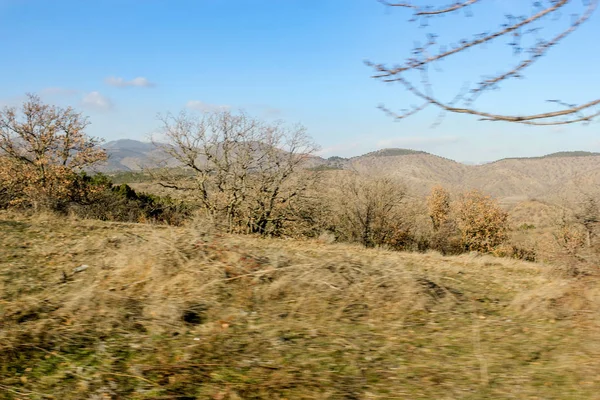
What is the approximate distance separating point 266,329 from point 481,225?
4082 cm

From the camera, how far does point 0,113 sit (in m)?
23.3

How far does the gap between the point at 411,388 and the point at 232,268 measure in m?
3.29

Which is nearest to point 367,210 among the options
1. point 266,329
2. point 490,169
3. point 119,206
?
point 119,206

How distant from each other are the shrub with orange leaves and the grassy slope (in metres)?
35.6

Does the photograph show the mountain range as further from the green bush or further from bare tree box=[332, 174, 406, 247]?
the green bush

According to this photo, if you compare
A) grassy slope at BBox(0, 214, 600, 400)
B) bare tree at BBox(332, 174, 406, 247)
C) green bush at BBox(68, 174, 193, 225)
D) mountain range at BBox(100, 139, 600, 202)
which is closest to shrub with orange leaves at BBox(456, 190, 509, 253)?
bare tree at BBox(332, 174, 406, 247)

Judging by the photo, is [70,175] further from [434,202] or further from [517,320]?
[434,202]

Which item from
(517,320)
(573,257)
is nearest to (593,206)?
(573,257)

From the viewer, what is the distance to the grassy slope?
3018 mm

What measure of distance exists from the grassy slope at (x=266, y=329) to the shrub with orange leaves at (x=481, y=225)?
3559 centimetres

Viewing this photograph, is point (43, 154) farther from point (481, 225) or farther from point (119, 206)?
point (481, 225)

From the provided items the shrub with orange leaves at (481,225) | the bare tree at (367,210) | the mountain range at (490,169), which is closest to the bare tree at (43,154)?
the bare tree at (367,210)

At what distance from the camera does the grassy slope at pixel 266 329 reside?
9.90ft

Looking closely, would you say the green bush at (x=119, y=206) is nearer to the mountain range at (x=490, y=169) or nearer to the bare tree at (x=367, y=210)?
the bare tree at (x=367, y=210)
